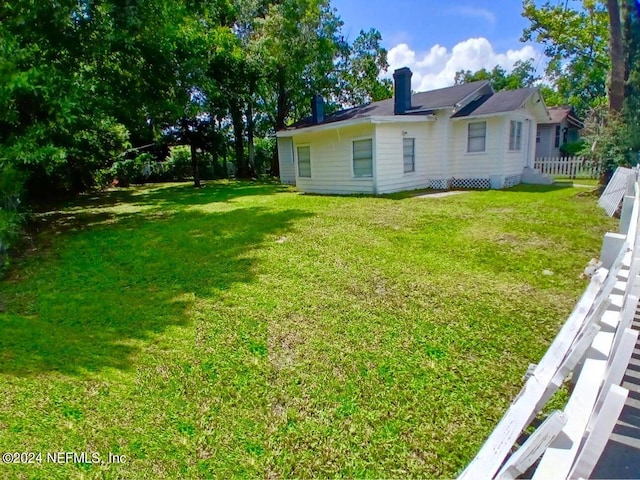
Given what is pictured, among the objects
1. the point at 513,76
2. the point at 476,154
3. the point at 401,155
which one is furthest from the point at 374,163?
the point at 513,76

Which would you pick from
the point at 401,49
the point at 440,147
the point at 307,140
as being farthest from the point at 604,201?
the point at 401,49

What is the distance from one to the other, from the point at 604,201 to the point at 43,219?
1475cm

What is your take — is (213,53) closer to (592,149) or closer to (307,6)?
(307,6)

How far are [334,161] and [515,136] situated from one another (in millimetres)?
7020

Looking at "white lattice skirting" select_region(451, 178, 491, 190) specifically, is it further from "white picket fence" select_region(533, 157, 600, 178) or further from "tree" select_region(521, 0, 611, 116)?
"tree" select_region(521, 0, 611, 116)

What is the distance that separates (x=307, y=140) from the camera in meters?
14.6

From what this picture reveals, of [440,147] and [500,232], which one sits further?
[440,147]

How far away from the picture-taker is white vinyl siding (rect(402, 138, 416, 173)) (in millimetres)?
12969

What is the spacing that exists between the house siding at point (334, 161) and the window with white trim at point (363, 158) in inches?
6.5

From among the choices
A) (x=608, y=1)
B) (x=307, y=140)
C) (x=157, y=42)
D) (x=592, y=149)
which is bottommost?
(x=592, y=149)

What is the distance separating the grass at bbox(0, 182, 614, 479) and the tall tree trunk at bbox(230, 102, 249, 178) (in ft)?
64.1

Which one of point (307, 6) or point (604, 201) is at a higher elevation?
point (307, 6)

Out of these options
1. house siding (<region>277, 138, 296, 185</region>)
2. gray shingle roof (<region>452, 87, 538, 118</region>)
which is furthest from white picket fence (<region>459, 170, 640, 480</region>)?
house siding (<region>277, 138, 296, 185</region>)

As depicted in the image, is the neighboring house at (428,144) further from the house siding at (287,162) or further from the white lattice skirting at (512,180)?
the house siding at (287,162)
